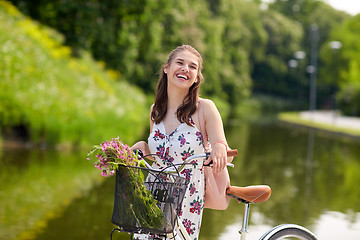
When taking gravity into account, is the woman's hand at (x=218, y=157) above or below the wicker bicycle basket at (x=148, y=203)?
above

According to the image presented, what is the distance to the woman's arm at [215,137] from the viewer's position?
3160mm

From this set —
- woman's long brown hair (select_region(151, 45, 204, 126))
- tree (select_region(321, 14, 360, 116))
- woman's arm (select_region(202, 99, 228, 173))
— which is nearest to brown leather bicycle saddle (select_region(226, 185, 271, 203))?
woman's arm (select_region(202, 99, 228, 173))

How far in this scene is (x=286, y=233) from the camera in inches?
143

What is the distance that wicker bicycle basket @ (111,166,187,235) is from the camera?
9.70ft

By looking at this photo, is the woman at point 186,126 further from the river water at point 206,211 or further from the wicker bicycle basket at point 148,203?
the river water at point 206,211

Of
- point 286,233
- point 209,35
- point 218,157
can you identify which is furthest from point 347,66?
point 218,157

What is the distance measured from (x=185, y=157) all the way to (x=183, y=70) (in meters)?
0.53

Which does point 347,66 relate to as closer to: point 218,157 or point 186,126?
point 186,126

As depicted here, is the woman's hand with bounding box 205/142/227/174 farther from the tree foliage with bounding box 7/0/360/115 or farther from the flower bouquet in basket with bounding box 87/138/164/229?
the tree foliage with bounding box 7/0/360/115

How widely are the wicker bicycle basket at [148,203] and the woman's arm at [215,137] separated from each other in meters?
0.26

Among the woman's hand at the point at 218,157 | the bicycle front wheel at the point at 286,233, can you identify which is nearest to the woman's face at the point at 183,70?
the woman's hand at the point at 218,157

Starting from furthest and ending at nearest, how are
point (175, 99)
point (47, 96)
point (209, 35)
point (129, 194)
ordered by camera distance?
1. point (209, 35)
2. point (47, 96)
3. point (175, 99)
4. point (129, 194)

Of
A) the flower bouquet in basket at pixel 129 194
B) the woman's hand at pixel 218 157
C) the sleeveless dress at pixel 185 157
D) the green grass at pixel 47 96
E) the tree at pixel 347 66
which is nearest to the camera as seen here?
the flower bouquet in basket at pixel 129 194

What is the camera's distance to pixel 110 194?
8.97m
